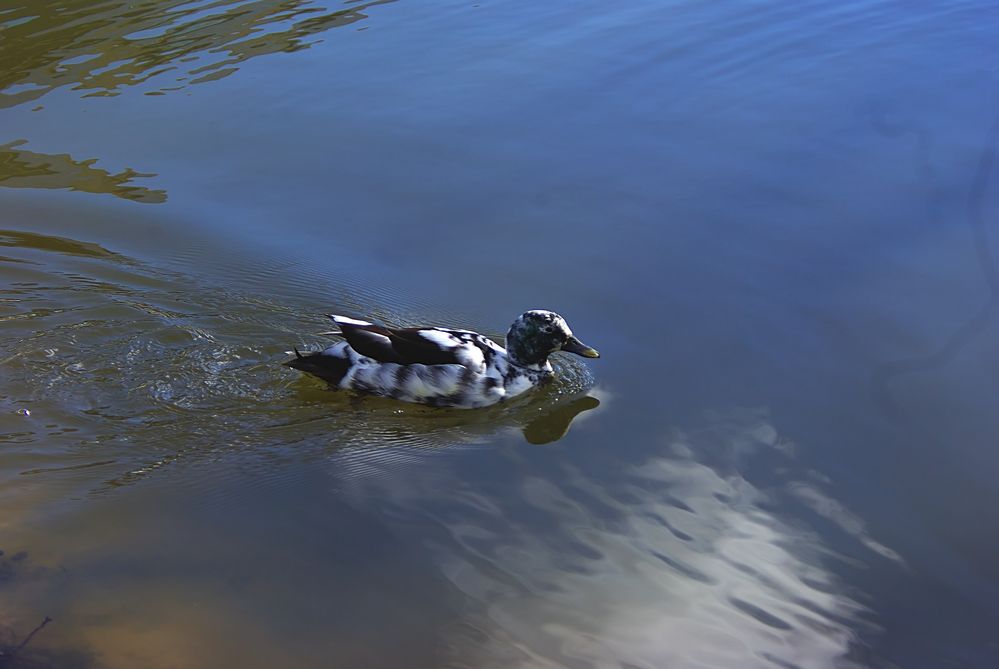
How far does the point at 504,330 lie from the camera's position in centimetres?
838

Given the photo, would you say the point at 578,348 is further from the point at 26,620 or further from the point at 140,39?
the point at 140,39

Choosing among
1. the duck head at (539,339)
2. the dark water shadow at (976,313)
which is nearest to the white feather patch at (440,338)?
the duck head at (539,339)

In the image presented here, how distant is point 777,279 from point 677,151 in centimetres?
241

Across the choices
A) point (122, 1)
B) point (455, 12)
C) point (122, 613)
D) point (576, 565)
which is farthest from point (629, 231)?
point (122, 1)

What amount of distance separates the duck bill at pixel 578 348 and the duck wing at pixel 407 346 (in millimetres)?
636

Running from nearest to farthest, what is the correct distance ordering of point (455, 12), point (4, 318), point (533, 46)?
point (4, 318), point (533, 46), point (455, 12)

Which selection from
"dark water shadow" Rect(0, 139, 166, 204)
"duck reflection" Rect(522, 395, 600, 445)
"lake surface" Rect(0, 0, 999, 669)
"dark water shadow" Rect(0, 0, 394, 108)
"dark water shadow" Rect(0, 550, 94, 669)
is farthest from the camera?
"dark water shadow" Rect(0, 0, 394, 108)

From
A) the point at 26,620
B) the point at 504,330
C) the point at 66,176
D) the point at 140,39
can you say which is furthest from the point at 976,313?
the point at 140,39

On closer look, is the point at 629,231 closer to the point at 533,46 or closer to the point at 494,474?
the point at 494,474

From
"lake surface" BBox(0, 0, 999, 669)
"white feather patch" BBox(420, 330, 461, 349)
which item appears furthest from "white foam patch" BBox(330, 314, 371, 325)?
"lake surface" BBox(0, 0, 999, 669)

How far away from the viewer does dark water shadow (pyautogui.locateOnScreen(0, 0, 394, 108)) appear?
40.6ft

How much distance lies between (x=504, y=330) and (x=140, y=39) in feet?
25.2

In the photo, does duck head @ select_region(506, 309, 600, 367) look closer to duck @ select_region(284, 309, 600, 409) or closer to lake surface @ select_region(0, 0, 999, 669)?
duck @ select_region(284, 309, 600, 409)

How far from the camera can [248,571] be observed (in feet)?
18.9
